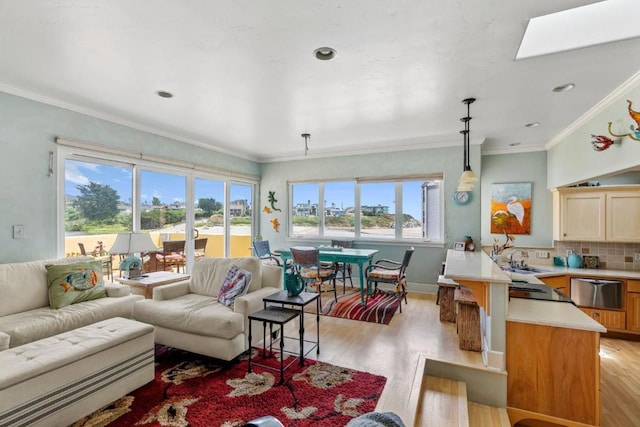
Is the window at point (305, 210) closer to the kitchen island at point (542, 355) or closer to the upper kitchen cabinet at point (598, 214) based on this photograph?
the kitchen island at point (542, 355)

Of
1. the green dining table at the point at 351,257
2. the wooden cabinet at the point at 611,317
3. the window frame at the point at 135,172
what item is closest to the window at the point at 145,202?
the window frame at the point at 135,172

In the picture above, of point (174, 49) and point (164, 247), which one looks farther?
point (164, 247)

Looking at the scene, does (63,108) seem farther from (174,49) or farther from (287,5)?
(287,5)

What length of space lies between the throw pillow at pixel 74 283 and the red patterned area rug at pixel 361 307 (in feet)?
8.30

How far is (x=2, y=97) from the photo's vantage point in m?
Result: 2.76

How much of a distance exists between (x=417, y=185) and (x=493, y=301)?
3.09 metres

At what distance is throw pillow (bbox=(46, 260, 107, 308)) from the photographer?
275cm

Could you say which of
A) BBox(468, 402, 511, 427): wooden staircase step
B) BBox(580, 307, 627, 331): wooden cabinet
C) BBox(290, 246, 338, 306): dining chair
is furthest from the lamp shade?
BBox(580, 307, 627, 331): wooden cabinet

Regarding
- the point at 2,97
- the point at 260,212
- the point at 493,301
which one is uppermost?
the point at 2,97

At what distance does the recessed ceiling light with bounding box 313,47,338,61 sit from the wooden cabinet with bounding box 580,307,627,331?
4.32 meters

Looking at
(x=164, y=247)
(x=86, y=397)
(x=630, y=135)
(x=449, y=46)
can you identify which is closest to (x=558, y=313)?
(x=630, y=135)

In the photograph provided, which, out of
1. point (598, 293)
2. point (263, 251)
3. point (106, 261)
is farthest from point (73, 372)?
point (598, 293)

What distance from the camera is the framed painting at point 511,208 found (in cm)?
477

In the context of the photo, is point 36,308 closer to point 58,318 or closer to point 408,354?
point 58,318
